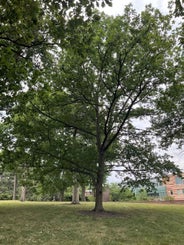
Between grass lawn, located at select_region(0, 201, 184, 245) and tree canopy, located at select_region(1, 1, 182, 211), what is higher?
tree canopy, located at select_region(1, 1, 182, 211)

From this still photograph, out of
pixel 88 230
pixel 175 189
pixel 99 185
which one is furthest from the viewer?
pixel 175 189

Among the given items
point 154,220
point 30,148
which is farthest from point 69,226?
point 30,148

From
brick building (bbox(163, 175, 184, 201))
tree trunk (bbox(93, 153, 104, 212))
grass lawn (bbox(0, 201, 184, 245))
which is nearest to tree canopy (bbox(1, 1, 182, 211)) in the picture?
tree trunk (bbox(93, 153, 104, 212))

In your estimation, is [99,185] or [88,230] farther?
[99,185]

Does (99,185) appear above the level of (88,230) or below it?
above

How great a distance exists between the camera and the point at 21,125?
12016 mm

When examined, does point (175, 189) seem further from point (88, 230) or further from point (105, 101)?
point (88, 230)

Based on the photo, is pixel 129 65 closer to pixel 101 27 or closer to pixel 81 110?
pixel 101 27

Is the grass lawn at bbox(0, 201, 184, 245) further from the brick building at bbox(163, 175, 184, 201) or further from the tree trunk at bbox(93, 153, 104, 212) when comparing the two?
the brick building at bbox(163, 175, 184, 201)

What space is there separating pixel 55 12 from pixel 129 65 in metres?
7.12

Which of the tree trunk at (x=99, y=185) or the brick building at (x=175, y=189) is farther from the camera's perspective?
the brick building at (x=175, y=189)

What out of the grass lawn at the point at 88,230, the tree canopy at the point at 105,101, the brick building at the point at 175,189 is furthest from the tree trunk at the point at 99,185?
the brick building at the point at 175,189

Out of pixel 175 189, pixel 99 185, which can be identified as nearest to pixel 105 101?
pixel 99 185

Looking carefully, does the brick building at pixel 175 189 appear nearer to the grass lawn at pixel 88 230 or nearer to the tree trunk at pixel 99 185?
the tree trunk at pixel 99 185
